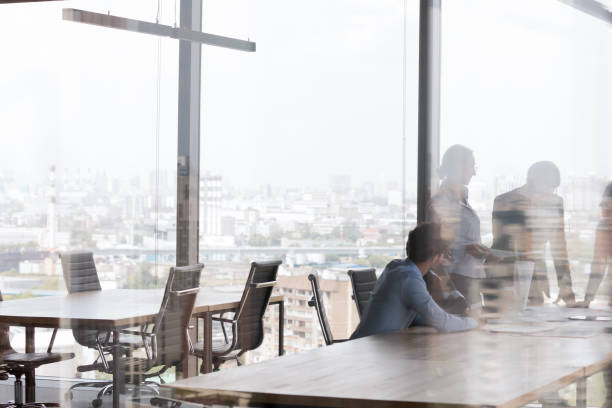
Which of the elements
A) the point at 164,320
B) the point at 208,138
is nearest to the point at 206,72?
the point at 208,138

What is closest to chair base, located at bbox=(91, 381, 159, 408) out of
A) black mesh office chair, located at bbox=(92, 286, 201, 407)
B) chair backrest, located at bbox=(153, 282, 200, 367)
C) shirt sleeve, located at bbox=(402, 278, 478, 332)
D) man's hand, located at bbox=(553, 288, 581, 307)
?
black mesh office chair, located at bbox=(92, 286, 201, 407)

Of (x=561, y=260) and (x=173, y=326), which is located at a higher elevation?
(x=561, y=260)

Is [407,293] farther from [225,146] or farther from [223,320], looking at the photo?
[223,320]

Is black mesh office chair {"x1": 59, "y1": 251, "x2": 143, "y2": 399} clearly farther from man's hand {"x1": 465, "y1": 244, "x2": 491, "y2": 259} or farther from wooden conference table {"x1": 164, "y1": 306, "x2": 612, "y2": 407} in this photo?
man's hand {"x1": 465, "y1": 244, "x2": 491, "y2": 259}

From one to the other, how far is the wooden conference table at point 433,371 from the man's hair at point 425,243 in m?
0.31

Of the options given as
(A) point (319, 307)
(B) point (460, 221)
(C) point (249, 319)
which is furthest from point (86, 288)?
(B) point (460, 221)

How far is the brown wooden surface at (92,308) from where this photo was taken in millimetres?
3240

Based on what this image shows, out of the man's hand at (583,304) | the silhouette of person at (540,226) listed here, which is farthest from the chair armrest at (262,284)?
the man's hand at (583,304)

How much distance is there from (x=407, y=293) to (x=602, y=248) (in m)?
0.75

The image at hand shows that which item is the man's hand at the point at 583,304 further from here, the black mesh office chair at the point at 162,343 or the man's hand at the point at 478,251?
the black mesh office chair at the point at 162,343

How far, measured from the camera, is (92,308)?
3336 millimetres

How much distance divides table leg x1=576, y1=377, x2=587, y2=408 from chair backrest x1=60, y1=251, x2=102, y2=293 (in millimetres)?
1965

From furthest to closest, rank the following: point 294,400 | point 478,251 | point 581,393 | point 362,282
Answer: point 362,282, point 478,251, point 581,393, point 294,400

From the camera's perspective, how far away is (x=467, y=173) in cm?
262
